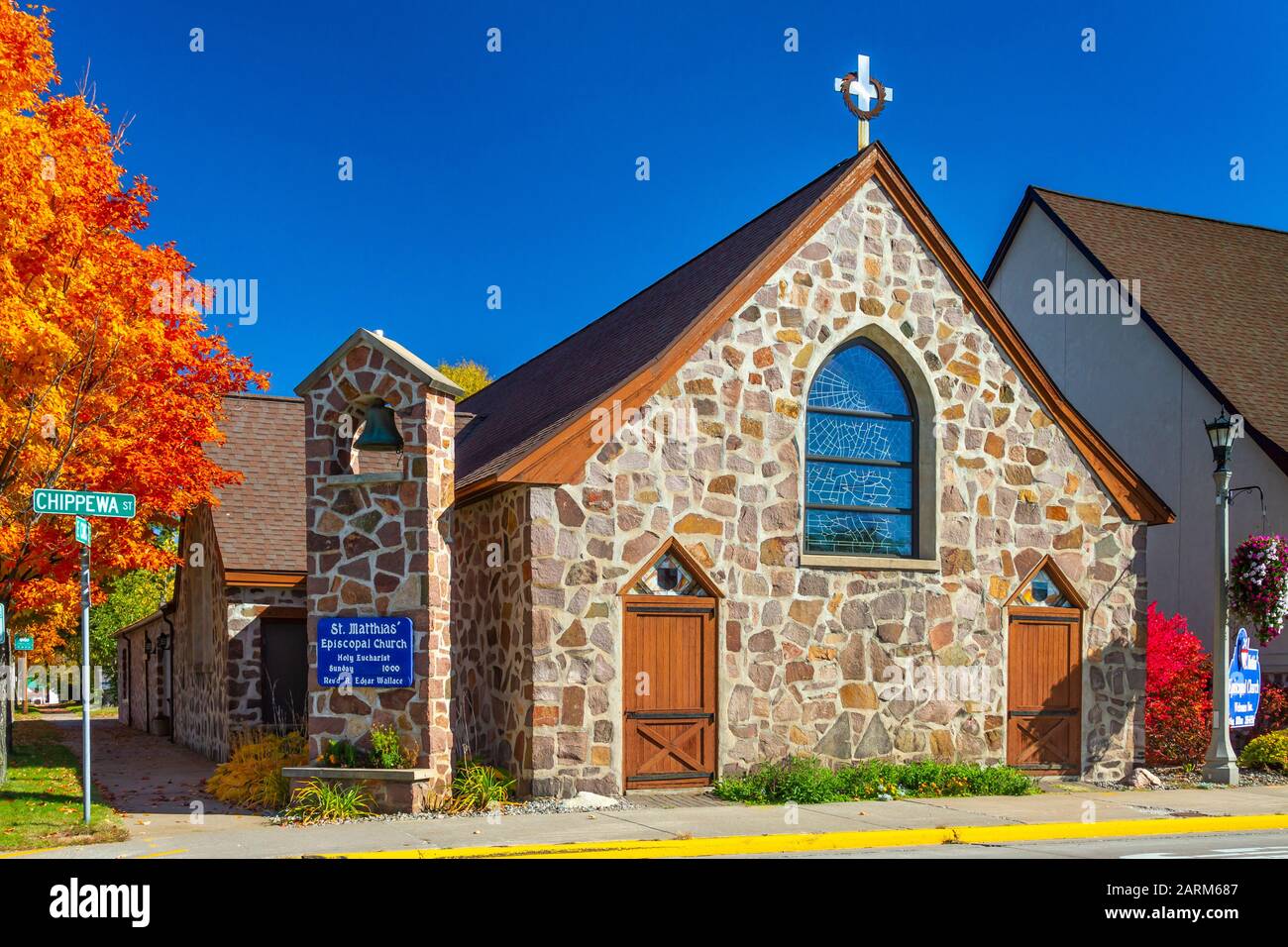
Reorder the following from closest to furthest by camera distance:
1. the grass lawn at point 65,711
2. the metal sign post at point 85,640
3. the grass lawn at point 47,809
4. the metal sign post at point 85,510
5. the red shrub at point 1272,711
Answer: the grass lawn at point 47,809
the metal sign post at point 85,640
the metal sign post at point 85,510
the red shrub at point 1272,711
the grass lawn at point 65,711

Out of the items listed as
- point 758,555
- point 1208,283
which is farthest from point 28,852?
point 1208,283

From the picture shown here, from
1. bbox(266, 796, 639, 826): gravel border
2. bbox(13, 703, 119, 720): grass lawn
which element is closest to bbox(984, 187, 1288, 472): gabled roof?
bbox(266, 796, 639, 826): gravel border

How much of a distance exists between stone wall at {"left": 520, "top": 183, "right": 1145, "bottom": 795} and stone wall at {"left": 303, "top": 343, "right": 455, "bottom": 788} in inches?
48.3

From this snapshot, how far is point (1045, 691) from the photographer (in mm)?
18328

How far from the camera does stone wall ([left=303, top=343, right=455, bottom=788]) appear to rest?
47.8 feet

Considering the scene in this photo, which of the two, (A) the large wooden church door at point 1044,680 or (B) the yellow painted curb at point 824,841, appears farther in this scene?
(A) the large wooden church door at point 1044,680

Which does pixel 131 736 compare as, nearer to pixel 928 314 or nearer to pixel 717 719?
pixel 717 719

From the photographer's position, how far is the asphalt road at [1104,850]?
11.7 meters

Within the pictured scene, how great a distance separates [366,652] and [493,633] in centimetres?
219

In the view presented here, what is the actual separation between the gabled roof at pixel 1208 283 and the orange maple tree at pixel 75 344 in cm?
1710

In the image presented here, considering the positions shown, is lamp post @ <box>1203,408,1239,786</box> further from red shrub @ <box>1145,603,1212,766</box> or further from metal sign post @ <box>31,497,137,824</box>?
metal sign post @ <box>31,497,137,824</box>

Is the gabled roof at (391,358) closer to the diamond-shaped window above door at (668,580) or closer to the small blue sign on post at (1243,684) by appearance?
the diamond-shaped window above door at (668,580)

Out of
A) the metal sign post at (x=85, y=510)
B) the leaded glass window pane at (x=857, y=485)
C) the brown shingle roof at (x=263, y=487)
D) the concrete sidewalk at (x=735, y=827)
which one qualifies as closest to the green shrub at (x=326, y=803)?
the concrete sidewalk at (x=735, y=827)

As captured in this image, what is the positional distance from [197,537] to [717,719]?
1372cm
